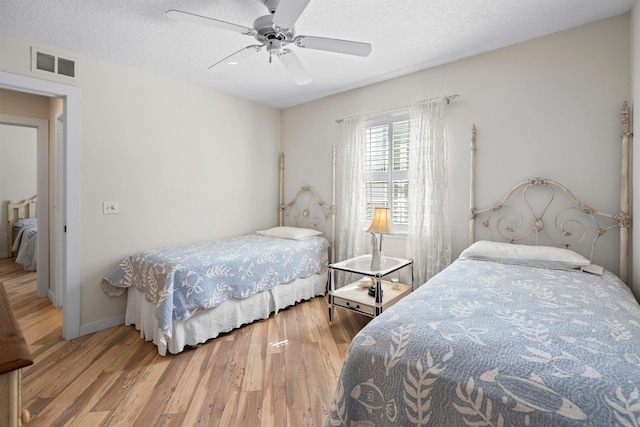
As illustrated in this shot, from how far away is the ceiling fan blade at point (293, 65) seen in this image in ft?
6.95

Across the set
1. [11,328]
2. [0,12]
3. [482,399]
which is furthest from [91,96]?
[482,399]

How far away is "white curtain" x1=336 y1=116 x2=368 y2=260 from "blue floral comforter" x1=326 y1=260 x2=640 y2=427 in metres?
1.99

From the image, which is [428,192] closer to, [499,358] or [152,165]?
[499,358]

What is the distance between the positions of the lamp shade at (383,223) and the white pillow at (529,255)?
64 cm

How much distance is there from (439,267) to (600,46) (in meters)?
2.05

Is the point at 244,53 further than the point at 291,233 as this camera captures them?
No

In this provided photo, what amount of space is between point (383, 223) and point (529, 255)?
3.61ft

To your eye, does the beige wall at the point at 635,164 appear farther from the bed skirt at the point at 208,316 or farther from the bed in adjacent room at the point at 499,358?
the bed skirt at the point at 208,316

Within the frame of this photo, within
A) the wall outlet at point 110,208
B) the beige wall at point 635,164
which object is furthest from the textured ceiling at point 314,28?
the wall outlet at point 110,208

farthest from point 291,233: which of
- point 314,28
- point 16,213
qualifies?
point 16,213

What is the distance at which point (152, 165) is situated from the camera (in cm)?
308

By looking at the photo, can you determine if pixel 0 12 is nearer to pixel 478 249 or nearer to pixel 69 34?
pixel 69 34

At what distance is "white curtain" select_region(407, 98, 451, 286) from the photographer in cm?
284

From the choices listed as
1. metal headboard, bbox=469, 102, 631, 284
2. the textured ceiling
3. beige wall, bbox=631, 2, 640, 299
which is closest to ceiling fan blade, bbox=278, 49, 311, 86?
the textured ceiling
